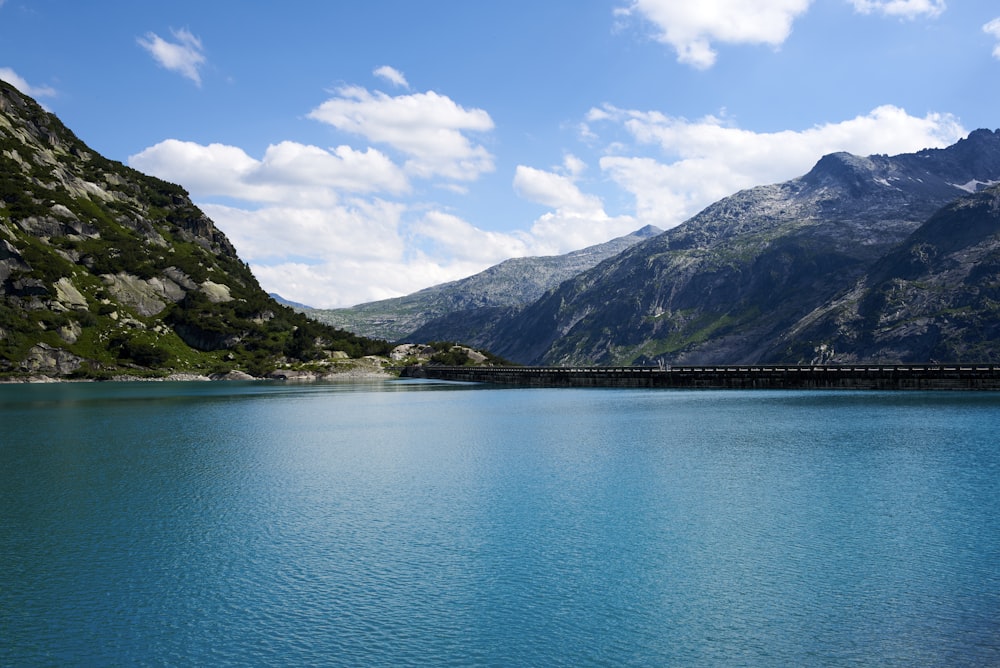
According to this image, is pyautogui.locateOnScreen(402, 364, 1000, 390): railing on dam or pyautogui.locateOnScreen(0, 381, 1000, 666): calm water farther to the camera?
pyautogui.locateOnScreen(402, 364, 1000, 390): railing on dam

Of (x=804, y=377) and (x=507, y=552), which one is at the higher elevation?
(x=804, y=377)

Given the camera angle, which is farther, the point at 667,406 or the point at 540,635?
the point at 667,406

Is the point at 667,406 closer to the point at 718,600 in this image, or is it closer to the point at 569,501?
the point at 569,501

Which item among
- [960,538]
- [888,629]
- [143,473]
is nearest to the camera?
[888,629]

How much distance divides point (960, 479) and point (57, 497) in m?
59.0

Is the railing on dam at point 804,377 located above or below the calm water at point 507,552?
above

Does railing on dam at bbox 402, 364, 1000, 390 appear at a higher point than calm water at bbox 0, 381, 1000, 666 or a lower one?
higher

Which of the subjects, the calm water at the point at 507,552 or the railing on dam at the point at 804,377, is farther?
the railing on dam at the point at 804,377

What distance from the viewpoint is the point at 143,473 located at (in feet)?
178

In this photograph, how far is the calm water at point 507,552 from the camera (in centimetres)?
2269

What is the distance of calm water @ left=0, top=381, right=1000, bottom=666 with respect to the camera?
22.7 metres

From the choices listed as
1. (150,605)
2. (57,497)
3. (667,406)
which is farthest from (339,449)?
(667,406)

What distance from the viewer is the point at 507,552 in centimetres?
3300

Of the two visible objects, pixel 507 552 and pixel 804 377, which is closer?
pixel 507 552
